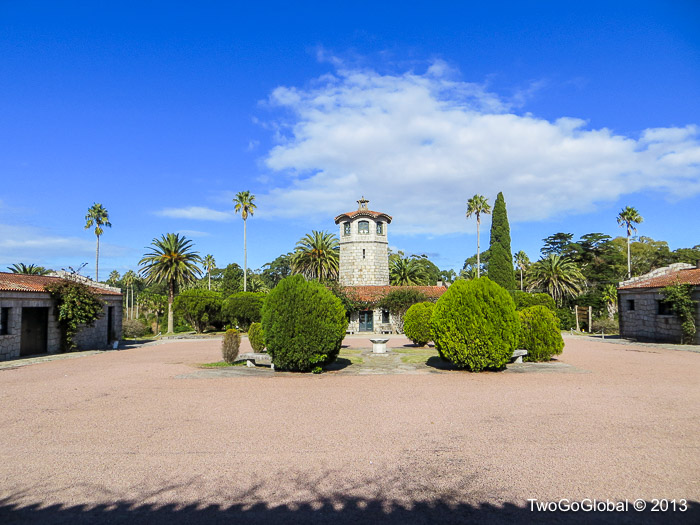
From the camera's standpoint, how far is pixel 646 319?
2830 cm

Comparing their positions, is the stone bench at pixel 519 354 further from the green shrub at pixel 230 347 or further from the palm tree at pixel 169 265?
the palm tree at pixel 169 265

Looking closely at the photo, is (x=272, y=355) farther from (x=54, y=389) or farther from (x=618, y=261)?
(x=618, y=261)

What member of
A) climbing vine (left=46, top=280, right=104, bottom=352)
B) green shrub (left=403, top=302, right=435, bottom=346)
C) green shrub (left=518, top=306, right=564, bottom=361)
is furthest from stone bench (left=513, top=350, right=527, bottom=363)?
climbing vine (left=46, top=280, right=104, bottom=352)

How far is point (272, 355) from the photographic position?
570 inches

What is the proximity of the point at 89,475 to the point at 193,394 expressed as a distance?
201 inches

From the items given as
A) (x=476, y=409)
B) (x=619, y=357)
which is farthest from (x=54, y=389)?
(x=619, y=357)

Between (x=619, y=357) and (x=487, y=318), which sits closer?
(x=487, y=318)

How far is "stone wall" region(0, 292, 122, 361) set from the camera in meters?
20.1

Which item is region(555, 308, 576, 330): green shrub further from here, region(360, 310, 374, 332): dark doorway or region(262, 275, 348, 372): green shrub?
region(262, 275, 348, 372): green shrub

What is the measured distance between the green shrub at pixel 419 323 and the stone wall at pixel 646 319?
47.2ft

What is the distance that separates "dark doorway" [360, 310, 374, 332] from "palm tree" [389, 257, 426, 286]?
14.3 m

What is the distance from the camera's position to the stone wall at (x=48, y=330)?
65.8 feet

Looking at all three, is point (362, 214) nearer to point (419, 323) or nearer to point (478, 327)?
point (419, 323)

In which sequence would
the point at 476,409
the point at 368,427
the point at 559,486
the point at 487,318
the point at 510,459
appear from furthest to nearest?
the point at 487,318 < the point at 476,409 < the point at 368,427 < the point at 510,459 < the point at 559,486
